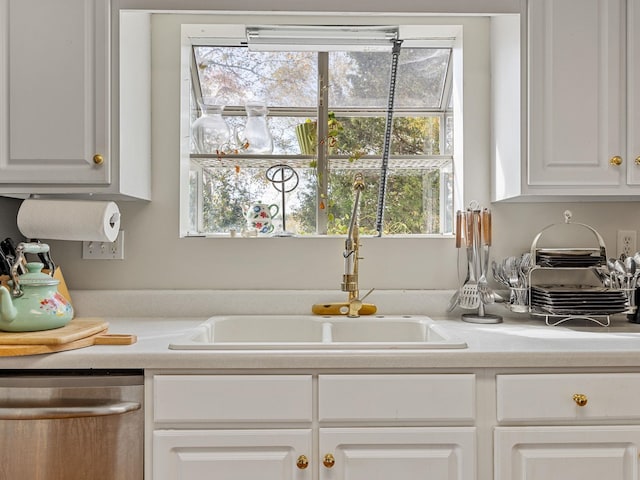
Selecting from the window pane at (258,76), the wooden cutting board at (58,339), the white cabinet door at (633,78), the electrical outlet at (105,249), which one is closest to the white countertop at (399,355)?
the wooden cutting board at (58,339)

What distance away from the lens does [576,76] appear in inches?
Answer: 67.3

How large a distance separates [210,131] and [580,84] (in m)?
1.39

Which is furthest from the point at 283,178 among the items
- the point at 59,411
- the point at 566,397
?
the point at 566,397

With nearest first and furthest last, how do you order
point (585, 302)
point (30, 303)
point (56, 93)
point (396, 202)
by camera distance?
1. point (30, 303)
2. point (56, 93)
3. point (585, 302)
4. point (396, 202)

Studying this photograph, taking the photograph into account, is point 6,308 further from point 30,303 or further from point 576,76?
point 576,76

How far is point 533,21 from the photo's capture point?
→ 5.63ft

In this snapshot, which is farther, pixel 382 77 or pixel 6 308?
pixel 382 77

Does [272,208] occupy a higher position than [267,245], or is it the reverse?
[272,208]

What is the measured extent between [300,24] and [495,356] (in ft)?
4.68

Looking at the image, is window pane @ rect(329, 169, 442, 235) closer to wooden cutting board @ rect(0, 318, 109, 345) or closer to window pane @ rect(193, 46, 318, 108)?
window pane @ rect(193, 46, 318, 108)

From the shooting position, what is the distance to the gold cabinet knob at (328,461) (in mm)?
1333

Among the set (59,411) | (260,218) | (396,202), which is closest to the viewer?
(59,411)

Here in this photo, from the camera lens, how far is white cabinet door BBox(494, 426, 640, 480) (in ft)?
4.46

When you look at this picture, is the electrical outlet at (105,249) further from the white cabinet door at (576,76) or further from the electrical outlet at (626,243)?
the electrical outlet at (626,243)
